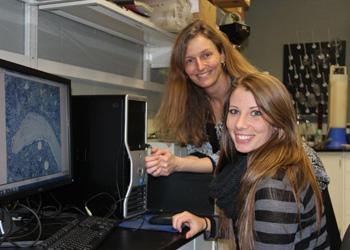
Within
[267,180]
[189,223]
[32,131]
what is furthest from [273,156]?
[32,131]

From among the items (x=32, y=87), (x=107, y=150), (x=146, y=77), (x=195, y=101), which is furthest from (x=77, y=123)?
(x=146, y=77)

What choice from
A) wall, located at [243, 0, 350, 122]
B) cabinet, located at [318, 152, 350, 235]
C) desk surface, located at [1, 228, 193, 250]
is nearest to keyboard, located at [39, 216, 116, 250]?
desk surface, located at [1, 228, 193, 250]

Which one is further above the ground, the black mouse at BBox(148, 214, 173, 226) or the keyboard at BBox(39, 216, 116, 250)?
the keyboard at BBox(39, 216, 116, 250)

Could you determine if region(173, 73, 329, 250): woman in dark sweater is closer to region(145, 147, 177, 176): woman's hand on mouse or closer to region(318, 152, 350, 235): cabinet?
region(145, 147, 177, 176): woman's hand on mouse

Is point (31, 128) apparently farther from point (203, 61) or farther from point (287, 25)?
point (287, 25)

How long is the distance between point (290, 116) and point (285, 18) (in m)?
3.41

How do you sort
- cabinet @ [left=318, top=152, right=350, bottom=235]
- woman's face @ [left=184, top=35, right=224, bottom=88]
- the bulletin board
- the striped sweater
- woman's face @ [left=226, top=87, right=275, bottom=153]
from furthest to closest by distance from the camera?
the bulletin board < cabinet @ [left=318, top=152, right=350, bottom=235] < woman's face @ [left=184, top=35, right=224, bottom=88] < woman's face @ [left=226, top=87, right=275, bottom=153] < the striped sweater

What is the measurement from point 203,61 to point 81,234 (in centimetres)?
92

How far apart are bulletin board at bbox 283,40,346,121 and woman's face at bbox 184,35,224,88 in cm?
249

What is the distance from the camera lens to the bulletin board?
162 inches

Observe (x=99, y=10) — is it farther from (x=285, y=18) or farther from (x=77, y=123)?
(x=285, y=18)

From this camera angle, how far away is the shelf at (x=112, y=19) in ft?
4.96

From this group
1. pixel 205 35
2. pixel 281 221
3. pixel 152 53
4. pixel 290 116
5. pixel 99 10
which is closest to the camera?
pixel 281 221

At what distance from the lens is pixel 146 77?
252 cm
